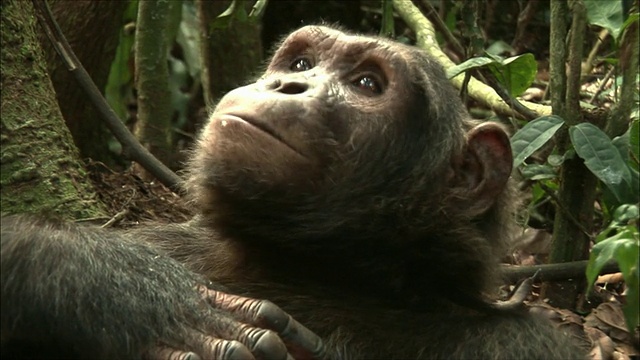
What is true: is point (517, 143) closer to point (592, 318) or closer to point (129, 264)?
point (592, 318)

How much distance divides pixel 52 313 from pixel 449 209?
178 centimetres

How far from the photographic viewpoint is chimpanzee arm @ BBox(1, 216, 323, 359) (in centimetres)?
396

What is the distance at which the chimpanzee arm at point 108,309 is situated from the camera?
3.96m

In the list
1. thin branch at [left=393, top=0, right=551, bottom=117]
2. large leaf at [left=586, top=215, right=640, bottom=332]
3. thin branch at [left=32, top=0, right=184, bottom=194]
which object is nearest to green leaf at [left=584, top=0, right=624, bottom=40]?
thin branch at [left=393, top=0, right=551, bottom=117]

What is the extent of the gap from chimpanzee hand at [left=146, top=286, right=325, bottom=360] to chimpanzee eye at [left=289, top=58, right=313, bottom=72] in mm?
1426

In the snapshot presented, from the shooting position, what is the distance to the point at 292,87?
15.8ft

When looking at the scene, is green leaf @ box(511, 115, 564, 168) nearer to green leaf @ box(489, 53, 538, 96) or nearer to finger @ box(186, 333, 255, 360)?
green leaf @ box(489, 53, 538, 96)

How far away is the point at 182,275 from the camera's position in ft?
14.8

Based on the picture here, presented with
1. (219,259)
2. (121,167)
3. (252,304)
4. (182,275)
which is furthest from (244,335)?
(121,167)

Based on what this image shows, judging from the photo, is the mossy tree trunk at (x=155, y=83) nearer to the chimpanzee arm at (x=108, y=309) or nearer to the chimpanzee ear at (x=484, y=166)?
the chimpanzee ear at (x=484, y=166)

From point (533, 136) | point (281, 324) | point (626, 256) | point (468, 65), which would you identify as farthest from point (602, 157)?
point (281, 324)

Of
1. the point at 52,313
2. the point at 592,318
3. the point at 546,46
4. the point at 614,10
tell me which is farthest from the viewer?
the point at 546,46

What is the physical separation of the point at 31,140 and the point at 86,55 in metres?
2.42

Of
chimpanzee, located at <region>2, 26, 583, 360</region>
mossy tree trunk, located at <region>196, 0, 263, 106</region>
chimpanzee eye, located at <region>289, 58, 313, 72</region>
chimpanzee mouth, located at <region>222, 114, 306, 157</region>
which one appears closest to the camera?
chimpanzee, located at <region>2, 26, 583, 360</region>
